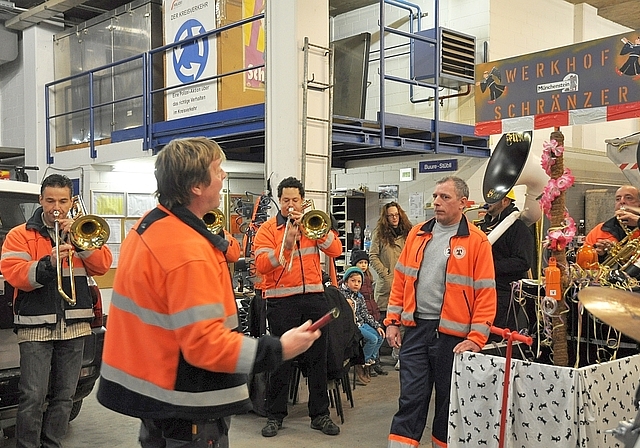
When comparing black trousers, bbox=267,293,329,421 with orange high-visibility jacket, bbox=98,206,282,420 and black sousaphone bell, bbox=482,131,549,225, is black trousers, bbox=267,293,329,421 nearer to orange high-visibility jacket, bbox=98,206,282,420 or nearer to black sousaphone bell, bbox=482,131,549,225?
black sousaphone bell, bbox=482,131,549,225

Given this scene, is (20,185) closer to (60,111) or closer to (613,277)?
(613,277)

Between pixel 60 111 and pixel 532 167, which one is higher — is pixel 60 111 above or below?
above

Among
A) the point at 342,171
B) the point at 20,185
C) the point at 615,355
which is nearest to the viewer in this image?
the point at 615,355

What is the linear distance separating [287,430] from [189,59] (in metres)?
4.98

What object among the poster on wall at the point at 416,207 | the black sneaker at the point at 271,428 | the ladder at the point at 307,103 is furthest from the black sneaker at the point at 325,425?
the poster on wall at the point at 416,207

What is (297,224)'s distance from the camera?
4.73 meters

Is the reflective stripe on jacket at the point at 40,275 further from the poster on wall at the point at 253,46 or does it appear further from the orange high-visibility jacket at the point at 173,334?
the poster on wall at the point at 253,46

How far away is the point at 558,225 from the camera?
3664mm

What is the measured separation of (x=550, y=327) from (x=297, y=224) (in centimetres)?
184

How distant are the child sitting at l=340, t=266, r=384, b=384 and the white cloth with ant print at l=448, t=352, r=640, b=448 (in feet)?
9.08

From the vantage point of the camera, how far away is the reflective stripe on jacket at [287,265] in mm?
4789

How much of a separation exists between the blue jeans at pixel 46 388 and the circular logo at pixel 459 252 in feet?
7.22

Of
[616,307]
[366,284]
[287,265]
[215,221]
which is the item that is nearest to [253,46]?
[366,284]

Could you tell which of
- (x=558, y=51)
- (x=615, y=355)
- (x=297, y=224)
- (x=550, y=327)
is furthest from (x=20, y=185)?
(x=558, y=51)
